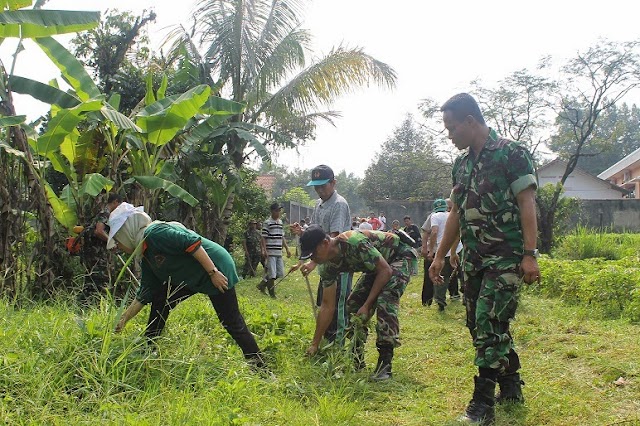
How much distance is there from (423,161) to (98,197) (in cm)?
2482

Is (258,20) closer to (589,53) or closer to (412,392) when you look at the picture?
(589,53)

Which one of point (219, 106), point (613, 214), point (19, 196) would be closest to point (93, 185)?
point (19, 196)

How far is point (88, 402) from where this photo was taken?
10.6ft

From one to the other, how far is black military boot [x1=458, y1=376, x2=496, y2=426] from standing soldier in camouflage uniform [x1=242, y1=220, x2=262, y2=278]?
892cm

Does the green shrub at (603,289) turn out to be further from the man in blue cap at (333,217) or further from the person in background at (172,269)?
the person in background at (172,269)

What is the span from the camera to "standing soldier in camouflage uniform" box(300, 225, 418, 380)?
14.8ft

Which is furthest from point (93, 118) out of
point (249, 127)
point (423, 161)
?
point (423, 161)

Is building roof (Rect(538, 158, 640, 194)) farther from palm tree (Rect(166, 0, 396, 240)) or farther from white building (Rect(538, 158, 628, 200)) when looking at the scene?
palm tree (Rect(166, 0, 396, 240))

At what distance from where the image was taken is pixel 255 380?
400cm

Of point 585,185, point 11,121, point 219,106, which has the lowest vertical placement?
point 11,121

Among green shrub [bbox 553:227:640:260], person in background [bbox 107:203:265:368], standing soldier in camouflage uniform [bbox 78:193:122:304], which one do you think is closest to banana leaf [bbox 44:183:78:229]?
standing soldier in camouflage uniform [bbox 78:193:122:304]

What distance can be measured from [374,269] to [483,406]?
4.71ft

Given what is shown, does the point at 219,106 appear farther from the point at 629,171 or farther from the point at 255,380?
the point at 629,171

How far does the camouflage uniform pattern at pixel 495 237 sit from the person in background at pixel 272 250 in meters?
6.67
